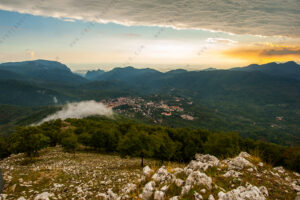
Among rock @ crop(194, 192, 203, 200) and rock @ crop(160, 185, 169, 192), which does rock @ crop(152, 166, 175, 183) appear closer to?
rock @ crop(160, 185, 169, 192)

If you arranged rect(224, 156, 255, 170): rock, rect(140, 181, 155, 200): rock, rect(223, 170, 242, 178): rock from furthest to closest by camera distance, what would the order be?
rect(224, 156, 255, 170): rock
rect(223, 170, 242, 178): rock
rect(140, 181, 155, 200): rock

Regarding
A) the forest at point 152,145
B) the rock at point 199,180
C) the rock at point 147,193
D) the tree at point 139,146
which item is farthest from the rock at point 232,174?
the tree at point 139,146

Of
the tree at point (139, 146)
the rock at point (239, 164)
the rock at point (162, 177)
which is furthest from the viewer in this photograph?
the tree at point (139, 146)

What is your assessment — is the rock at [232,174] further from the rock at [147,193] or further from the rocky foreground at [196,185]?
the rock at [147,193]

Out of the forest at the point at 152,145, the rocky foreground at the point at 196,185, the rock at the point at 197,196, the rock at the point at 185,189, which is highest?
the rock at the point at 197,196

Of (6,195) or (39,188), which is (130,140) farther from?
(6,195)

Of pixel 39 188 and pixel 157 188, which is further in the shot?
pixel 39 188

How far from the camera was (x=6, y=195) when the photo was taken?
502 inches

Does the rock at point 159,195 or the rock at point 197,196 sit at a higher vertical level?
the rock at point 197,196

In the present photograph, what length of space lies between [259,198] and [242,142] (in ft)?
225

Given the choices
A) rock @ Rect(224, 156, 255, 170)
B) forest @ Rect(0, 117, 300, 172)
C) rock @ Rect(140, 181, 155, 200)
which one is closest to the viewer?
rock @ Rect(140, 181, 155, 200)

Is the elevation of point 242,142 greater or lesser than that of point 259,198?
lesser

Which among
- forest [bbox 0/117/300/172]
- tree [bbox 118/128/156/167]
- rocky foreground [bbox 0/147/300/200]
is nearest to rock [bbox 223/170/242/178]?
rocky foreground [bbox 0/147/300/200]

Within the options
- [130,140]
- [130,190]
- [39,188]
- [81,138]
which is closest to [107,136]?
[81,138]
